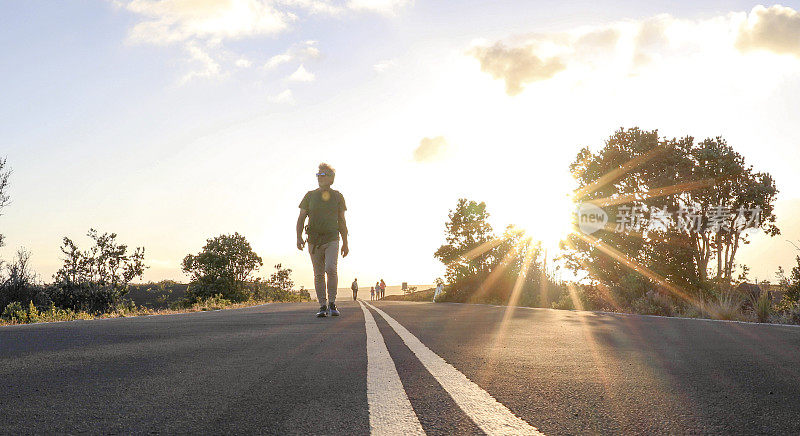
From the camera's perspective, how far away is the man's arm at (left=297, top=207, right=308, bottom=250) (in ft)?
30.1

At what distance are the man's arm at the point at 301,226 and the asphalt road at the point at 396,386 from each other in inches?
157

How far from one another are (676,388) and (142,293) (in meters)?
57.5

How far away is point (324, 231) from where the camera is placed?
9.00 meters

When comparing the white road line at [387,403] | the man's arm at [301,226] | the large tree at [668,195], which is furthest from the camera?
the large tree at [668,195]

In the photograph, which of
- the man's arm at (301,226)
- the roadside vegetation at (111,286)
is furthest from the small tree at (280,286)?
the man's arm at (301,226)

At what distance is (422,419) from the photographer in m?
2.06

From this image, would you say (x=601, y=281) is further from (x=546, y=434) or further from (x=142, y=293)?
(x=142, y=293)

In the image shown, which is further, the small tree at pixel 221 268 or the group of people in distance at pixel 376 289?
the group of people in distance at pixel 376 289

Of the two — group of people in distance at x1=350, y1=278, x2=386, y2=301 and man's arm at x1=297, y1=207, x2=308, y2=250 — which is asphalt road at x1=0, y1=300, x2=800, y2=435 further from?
group of people in distance at x1=350, y1=278, x2=386, y2=301

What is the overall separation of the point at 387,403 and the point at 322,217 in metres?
6.82

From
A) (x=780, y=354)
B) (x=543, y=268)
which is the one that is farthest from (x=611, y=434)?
(x=543, y=268)

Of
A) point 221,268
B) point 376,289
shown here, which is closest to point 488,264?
point 221,268

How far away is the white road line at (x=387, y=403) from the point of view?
193 cm

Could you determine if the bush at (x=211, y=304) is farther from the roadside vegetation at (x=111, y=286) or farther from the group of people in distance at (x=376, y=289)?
the group of people in distance at (x=376, y=289)
